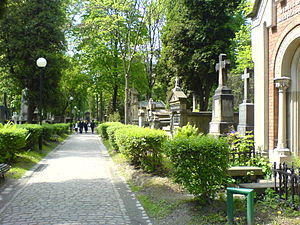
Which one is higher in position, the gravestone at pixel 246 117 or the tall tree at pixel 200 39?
the tall tree at pixel 200 39

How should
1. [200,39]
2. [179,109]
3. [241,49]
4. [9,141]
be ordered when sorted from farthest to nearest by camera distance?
[200,39]
[241,49]
[179,109]
[9,141]

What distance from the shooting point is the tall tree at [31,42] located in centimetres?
2466

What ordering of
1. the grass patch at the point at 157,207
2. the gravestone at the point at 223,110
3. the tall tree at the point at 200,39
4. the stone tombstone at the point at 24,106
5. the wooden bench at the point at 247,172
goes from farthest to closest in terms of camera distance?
the tall tree at the point at 200,39 < the stone tombstone at the point at 24,106 < the gravestone at the point at 223,110 < the wooden bench at the point at 247,172 < the grass patch at the point at 157,207

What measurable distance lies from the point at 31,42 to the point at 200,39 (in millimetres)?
15047

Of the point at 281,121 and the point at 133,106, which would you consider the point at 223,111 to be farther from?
the point at 133,106

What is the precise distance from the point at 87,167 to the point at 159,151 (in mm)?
3719

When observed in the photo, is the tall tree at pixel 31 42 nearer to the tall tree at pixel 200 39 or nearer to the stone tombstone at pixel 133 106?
the stone tombstone at pixel 133 106

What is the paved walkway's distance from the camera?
5770 millimetres

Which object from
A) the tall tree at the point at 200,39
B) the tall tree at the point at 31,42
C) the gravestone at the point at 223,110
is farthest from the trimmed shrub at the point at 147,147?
the tall tree at the point at 200,39

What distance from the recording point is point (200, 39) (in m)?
29.7

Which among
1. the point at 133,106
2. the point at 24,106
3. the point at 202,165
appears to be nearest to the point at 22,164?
the point at 202,165

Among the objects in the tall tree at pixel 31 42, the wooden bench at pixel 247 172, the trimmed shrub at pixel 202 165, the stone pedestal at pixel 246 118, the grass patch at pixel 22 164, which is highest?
the tall tree at pixel 31 42

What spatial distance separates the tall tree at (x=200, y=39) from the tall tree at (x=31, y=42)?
36.4 feet

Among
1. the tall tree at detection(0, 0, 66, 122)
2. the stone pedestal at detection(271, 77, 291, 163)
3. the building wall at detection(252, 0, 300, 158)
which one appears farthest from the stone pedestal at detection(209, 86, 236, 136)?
the tall tree at detection(0, 0, 66, 122)
